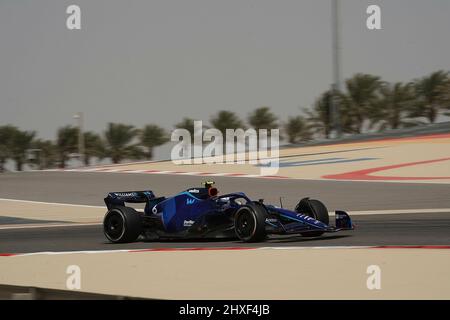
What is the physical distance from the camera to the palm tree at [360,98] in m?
44.8

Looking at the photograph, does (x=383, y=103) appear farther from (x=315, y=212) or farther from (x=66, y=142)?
(x=315, y=212)

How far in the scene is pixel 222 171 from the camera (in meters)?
26.2

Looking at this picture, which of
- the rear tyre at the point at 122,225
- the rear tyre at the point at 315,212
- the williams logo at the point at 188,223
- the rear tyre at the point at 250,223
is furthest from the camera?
the rear tyre at the point at 122,225

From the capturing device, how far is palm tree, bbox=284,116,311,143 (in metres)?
46.5

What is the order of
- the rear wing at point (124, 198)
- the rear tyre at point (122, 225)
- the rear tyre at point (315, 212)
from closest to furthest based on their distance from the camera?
the rear tyre at point (315, 212) < the rear tyre at point (122, 225) < the rear wing at point (124, 198)

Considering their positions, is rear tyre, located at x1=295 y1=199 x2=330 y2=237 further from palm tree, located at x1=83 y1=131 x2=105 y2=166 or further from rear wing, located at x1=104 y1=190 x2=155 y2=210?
palm tree, located at x1=83 y1=131 x2=105 y2=166

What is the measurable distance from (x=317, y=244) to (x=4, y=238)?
5.71 m

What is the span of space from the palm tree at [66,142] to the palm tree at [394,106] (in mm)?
16587

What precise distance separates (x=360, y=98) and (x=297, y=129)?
3.95 m

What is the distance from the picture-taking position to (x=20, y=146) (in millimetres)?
46562

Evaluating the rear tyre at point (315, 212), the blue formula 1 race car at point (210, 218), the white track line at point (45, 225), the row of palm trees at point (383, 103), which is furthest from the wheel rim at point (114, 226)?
the row of palm trees at point (383, 103)

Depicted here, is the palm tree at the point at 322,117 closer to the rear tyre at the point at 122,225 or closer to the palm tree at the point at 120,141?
the palm tree at the point at 120,141

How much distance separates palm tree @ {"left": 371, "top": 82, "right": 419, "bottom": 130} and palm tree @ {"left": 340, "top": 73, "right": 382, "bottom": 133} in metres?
0.77

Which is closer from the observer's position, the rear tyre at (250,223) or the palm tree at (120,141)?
the rear tyre at (250,223)
